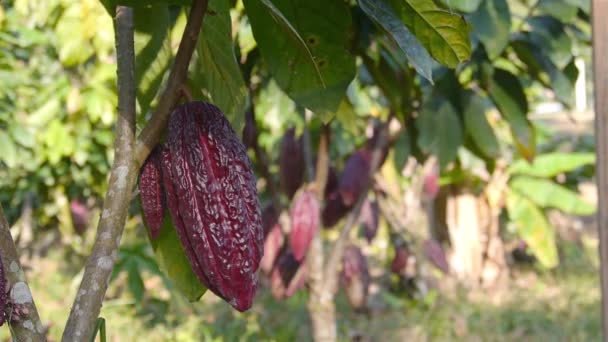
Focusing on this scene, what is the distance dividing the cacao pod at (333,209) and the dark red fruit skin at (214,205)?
1.63 m

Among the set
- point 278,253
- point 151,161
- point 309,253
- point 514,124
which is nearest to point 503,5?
point 514,124

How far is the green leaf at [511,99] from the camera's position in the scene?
1804 millimetres

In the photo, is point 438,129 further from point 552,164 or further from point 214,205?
point 552,164

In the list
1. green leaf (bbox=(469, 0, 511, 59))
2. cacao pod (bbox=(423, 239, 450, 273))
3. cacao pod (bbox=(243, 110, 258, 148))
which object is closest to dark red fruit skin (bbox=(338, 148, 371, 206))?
cacao pod (bbox=(243, 110, 258, 148))

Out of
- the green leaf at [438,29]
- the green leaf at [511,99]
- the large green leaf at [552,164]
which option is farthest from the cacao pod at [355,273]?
the green leaf at [438,29]

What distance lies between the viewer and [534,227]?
178 inches

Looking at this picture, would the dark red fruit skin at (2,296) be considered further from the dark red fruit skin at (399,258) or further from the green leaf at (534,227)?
the green leaf at (534,227)

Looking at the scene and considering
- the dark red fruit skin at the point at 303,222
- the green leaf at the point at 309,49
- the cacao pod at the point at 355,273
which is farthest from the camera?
the cacao pod at the point at 355,273

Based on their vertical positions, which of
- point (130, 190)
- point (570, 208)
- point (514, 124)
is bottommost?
point (570, 208)

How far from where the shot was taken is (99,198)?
4.20m

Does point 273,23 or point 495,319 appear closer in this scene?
point 273,23

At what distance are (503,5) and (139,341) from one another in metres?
1.99

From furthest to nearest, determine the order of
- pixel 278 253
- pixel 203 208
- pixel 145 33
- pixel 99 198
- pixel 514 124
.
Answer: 1. pixel 99 198
2. pixel 278 253
3. pixel 514 124
4. pixel 145 33
5. pixel 203 208

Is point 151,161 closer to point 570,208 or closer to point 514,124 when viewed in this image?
point 514,124
